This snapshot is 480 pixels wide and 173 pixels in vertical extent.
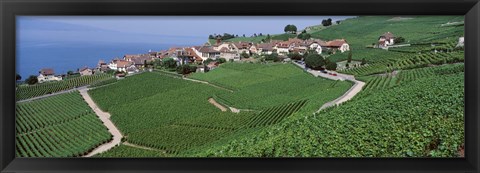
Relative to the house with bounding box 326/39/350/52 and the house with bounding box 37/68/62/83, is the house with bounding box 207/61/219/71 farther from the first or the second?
the house with bounding box 37/68/62/83

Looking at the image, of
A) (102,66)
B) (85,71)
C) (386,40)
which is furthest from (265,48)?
(85,71)

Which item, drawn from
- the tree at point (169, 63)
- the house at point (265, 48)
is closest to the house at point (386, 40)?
the house at point (265, 48)

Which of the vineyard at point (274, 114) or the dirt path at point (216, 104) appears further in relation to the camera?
the dirt path at point (216, 104)

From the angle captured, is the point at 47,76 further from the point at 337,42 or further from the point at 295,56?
the point at 337,42
